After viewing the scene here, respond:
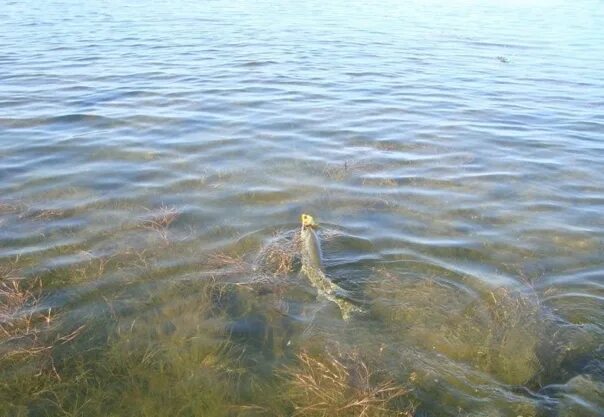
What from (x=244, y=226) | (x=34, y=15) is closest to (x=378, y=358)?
(x=244, y=226)

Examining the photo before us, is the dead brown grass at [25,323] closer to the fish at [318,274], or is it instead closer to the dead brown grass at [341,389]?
the dead brown grass at [341,389]

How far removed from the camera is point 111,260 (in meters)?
6.03

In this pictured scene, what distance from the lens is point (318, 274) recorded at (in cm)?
579

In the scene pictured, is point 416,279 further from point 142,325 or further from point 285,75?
point 285,75

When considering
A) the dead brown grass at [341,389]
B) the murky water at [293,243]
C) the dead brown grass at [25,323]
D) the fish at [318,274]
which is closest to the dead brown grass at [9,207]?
the murky water at [293,243]

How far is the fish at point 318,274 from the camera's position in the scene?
542cm

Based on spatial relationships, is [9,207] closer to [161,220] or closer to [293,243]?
[161,220]

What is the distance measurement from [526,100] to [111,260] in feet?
38.8

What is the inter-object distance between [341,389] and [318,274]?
164 centimetres

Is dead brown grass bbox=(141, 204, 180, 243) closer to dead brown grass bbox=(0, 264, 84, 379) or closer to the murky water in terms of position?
the murky water

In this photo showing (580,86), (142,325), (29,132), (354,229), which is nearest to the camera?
(142,325)

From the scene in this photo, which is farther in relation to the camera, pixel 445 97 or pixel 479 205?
pixel 445 97

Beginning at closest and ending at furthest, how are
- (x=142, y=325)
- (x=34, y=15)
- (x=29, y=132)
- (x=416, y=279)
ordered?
(x=142, y=325), (x=416, y=279), (x=29, y=132), (x=34, y=15)

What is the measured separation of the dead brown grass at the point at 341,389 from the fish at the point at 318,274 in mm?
729
